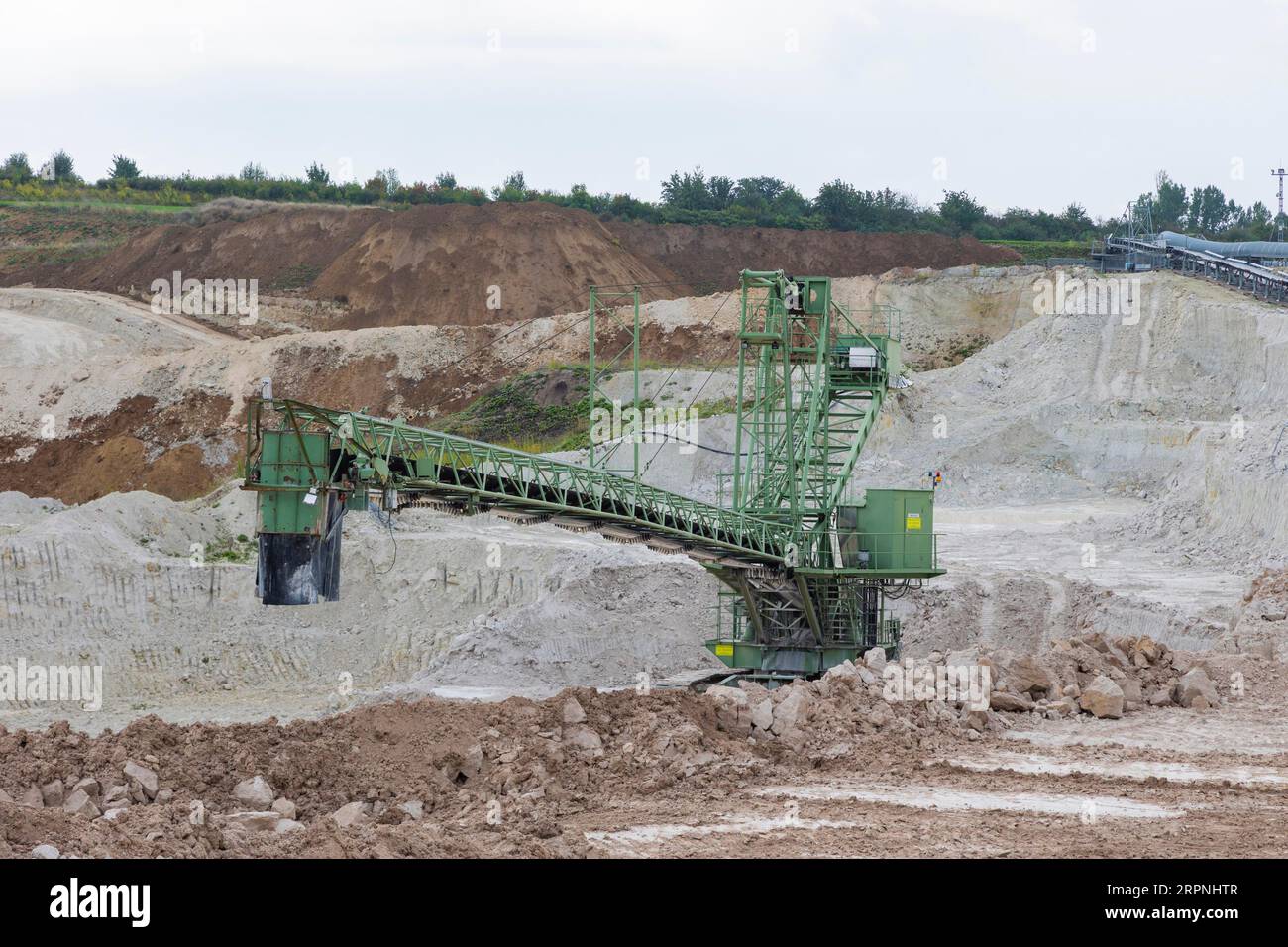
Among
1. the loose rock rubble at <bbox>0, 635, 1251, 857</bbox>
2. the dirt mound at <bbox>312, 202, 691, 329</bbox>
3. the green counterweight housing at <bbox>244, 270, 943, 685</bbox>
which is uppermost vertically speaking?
the dirt mound at <bbox>312, 202, 691, 329</bbox>

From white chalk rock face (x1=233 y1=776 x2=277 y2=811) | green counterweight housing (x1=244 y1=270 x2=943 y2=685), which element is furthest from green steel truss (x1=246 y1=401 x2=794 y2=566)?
white chalk rock face (x1=233 y1=776 x2=277 y2=811)

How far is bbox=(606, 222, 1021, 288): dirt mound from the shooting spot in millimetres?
84688

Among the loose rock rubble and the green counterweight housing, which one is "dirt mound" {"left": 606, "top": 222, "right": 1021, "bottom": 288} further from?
the loose rock rubble

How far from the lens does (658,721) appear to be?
1844cm

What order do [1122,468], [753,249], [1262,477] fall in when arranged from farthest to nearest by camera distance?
[753,249], [1122,468], [1262,477]

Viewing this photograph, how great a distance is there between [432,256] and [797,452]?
182 ft

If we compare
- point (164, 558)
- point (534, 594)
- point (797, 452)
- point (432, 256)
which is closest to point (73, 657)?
point (164, 558)

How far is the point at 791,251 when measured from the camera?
88125 mm

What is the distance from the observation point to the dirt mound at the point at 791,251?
278ft

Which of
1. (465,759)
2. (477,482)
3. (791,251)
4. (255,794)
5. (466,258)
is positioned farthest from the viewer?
(791,251)

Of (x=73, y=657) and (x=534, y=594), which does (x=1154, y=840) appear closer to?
(x=534, y=594)

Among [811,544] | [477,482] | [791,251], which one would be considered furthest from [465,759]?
[791,251]

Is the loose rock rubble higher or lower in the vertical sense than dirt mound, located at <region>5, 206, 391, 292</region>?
lower

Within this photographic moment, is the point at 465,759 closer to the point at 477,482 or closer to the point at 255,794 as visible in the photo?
the point at 255,794
